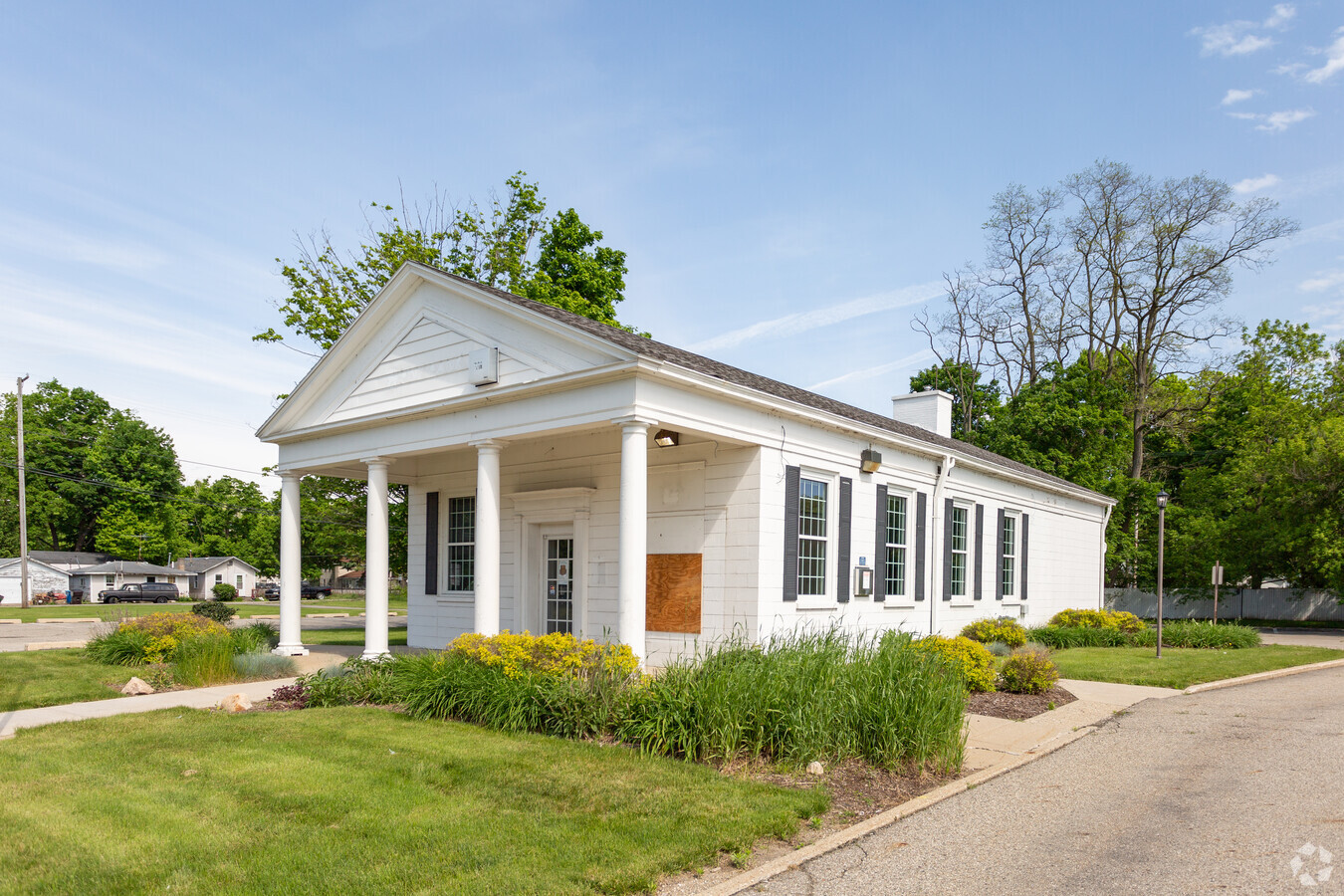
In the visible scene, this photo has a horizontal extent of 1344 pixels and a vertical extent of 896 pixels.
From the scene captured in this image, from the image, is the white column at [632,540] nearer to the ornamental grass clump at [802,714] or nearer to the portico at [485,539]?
the portico at [485,539]

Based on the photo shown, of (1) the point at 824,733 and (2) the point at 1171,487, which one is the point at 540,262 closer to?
(1) the point at 824,733

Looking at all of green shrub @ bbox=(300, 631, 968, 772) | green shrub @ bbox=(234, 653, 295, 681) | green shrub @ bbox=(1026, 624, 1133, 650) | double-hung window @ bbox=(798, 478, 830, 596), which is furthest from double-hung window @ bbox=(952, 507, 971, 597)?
green shrub @ bbox=(234, 653, 295, 681)

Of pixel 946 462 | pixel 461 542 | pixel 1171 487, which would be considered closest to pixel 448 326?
pixel 461 542

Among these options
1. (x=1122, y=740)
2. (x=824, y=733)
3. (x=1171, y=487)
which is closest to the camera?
(x=824, y=733)

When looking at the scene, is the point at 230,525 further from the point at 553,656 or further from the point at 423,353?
the point at 553,656

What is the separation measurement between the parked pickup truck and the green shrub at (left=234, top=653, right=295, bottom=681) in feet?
147

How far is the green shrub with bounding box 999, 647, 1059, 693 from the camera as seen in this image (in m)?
11.7

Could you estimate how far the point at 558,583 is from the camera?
15.4m

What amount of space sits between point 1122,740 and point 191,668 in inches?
479

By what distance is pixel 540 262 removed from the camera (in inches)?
1072

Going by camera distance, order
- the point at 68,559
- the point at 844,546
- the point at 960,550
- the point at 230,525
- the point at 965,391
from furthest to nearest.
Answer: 1. the point at 230,525
2. the point at 68,559
3. the point at 965,391
4. the point at 960,550
5. the point at 844,546

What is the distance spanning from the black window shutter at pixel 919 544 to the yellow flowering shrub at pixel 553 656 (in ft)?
25.4

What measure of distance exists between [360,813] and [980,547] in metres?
15.1

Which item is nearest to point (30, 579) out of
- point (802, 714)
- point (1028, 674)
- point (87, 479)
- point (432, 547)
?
point (87, 479)
